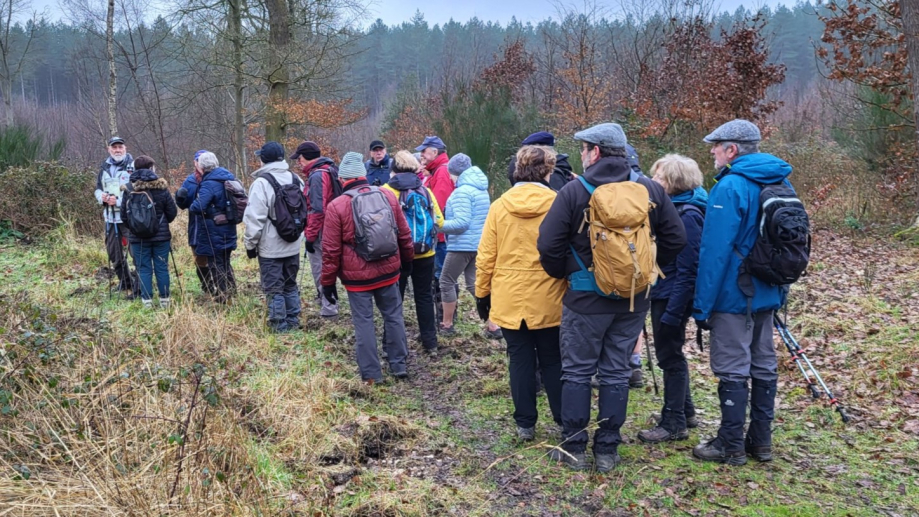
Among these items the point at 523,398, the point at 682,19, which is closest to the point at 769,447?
the point at 523,398

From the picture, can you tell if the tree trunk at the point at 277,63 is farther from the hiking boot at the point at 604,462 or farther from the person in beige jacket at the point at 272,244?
the hiking boot at the point at 604,462

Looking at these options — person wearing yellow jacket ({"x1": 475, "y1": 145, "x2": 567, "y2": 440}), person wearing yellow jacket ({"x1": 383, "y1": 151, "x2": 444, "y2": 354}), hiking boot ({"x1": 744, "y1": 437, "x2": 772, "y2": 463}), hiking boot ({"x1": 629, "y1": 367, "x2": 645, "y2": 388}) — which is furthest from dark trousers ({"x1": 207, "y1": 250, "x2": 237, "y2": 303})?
hiking boot ({"x1": 744, "y1": 437, "x2": 772, "y2": 463})

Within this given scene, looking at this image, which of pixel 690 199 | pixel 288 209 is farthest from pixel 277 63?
pixel 690 199

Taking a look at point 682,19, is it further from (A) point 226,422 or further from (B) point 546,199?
(A) point 226,422

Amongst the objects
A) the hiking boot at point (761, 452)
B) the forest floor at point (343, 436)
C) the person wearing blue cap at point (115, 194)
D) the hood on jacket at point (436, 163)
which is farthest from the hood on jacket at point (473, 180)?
the person wearing blue cap at point (115, 194)

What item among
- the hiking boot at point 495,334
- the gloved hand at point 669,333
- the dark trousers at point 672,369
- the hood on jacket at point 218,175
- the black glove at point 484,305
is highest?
the hood on jacket at point 218,175

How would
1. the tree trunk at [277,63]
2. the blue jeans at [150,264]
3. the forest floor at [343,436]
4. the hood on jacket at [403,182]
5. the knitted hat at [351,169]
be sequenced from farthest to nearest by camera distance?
the tree trunk at [277,63]
the blue jeans at [150,264]
the hood on jacket at [403,182]
the knitted hat at [351,169]
the forest floor at [343,436]

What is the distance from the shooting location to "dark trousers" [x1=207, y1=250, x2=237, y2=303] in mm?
7156

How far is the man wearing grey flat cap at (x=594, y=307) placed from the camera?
12.2ft

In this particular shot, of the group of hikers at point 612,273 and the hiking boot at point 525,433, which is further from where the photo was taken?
the hiking boot at point 525,433

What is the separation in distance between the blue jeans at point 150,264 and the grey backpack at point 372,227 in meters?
3.18

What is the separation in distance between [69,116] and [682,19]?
36684 millimetres

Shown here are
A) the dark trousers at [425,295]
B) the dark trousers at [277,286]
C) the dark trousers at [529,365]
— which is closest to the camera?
the dark trousers at [529,365]

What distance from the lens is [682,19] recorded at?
16062 millimetres
